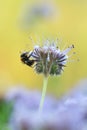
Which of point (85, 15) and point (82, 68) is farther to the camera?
point (85, 15)

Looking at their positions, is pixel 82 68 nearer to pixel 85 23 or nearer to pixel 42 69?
pixel 85 23

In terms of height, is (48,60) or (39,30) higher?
(39,30)

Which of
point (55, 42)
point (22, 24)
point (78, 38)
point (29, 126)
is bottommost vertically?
point (29, 126)

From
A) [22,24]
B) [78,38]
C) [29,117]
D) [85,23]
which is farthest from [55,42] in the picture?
[85,23]

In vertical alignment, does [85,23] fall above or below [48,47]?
above

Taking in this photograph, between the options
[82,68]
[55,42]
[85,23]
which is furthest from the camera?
[85,23]

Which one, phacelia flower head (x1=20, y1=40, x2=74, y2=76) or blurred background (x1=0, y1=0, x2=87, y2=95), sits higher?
blurred background (x1=0, y1=0, x2=87, y2=95)

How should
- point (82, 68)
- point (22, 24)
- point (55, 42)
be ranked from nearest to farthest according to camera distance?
point (55, 42), point (22, 24), point (82, 68)

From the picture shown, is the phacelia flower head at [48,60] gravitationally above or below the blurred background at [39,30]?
below

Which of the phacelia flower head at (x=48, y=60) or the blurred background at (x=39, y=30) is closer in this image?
the phacelia flower head at (x=48, y=60)

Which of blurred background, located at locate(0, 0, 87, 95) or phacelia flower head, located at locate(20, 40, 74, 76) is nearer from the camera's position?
phacelia flower head, located at locate(20, 40, 74, 76)

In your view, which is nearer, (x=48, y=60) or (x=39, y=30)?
(x=48, y=60)
